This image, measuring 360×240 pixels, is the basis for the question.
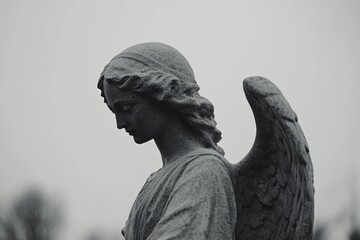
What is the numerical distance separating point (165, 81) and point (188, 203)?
3.15ft

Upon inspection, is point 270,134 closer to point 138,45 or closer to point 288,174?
point 288,174

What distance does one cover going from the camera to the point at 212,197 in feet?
16.4

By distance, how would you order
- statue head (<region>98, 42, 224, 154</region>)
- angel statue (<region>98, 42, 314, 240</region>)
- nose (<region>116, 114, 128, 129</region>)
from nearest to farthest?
angel statue (<region>98, 42, 314, 240</region>), statue head (<region>98, 42, 224, 154</region>), nose (<region>116, 114, 128, 129</region>)

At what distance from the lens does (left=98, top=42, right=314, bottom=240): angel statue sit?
4.80 meters

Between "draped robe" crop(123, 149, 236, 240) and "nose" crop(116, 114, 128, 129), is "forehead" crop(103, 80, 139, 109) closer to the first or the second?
"nose" crop(116, 114, 128, 129)

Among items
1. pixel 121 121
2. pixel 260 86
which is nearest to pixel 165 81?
pixel 121 121

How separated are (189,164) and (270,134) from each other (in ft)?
2.06

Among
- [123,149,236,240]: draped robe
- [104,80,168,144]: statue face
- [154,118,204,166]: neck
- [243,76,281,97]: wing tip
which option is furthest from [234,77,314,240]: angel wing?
[104,80,168,144]: statue face

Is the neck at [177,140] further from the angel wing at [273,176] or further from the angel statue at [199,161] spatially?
the angel wing at [273,176]

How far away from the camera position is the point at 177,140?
5539 mm

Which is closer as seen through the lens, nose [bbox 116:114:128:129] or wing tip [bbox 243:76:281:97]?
wing tip [bbox 243:76:281:97]

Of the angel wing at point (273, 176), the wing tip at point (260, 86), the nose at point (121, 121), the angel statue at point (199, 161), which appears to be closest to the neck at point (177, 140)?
the angel statue at point (199, 161)

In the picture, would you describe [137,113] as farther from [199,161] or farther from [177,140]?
[199,161]

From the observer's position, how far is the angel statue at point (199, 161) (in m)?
4.80
